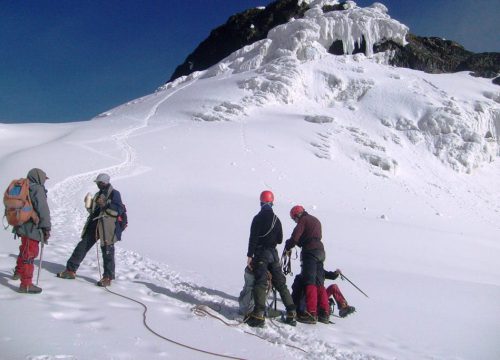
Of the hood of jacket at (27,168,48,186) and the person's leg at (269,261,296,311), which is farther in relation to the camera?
the person's leg at (269,261,296,311)

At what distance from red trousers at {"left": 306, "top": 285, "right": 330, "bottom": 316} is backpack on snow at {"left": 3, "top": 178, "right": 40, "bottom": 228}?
371 centimetres

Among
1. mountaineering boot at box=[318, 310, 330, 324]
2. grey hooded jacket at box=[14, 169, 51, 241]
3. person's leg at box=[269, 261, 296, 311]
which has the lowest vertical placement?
mountaineering boot at box=[318, 310, 330, 324]

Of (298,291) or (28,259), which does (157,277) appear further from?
(298,291)

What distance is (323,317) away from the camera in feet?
18.6

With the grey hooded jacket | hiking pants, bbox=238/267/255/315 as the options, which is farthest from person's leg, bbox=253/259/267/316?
the grey hooded jacket

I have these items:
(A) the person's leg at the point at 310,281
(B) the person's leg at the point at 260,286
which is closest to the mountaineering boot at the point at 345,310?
(A) the person's leg at the point at 310,281

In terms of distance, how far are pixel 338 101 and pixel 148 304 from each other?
32.8 m

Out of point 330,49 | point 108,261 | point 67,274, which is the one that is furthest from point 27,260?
point 330,49

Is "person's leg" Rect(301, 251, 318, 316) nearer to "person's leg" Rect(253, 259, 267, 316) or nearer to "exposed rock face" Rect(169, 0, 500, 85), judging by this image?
"person's leg" Rect(253, 259, 267, 316)

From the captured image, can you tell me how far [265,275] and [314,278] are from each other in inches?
31.2

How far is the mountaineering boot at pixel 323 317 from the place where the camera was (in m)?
5.64

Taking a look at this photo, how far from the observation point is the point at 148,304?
5316mm

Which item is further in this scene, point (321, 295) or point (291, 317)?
point (321, 295)

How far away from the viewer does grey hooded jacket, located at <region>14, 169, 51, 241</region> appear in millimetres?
5141
